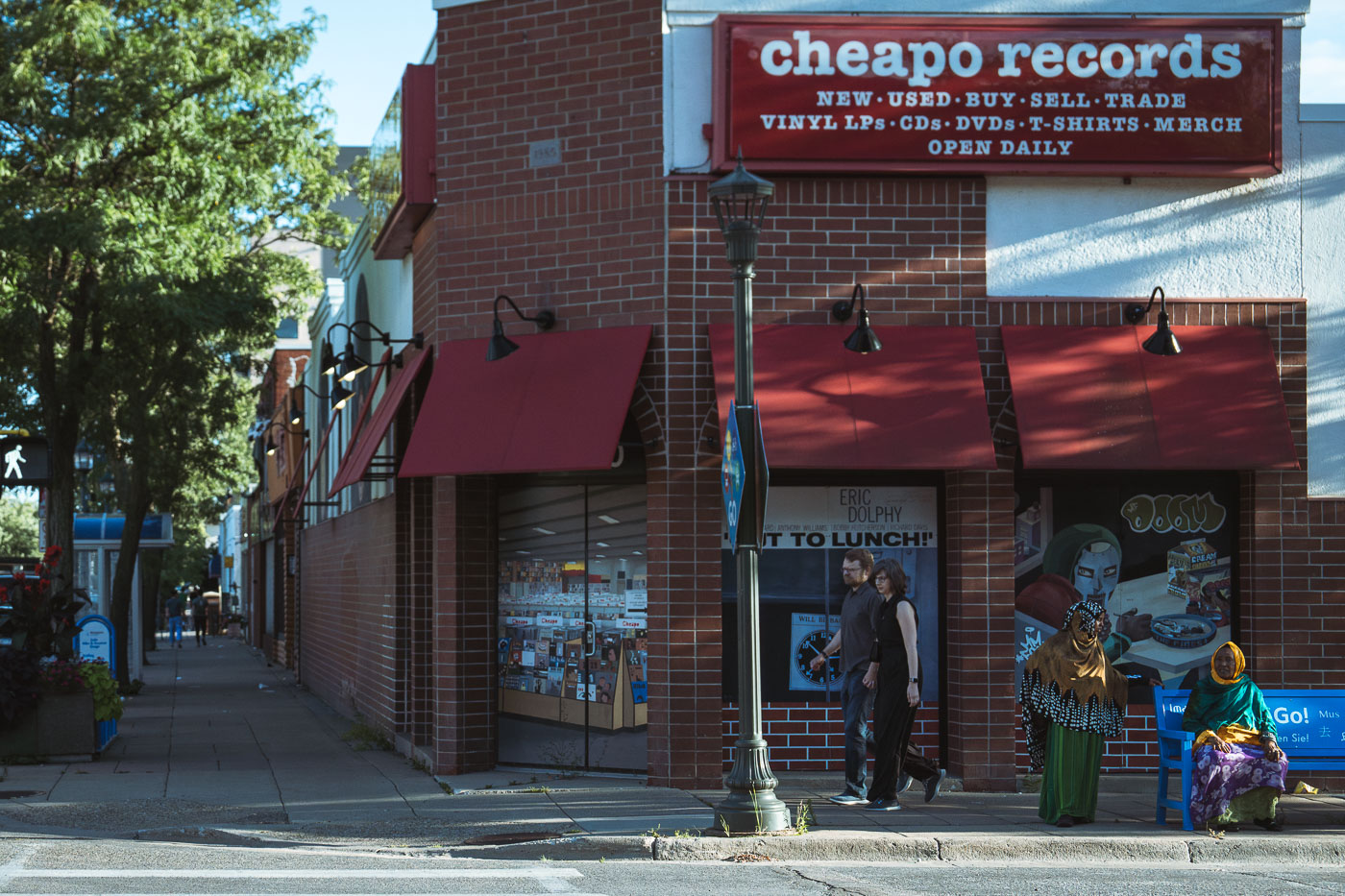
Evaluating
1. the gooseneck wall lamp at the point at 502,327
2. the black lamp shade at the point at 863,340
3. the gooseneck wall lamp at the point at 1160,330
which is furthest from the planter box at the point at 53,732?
the gooseneck wall lamp at the point at 1160,330

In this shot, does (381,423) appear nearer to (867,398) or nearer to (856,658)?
(867,398)

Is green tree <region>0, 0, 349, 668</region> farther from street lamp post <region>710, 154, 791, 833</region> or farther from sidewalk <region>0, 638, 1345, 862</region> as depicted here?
street lamp post <region>710, 154, 791, 833</region>

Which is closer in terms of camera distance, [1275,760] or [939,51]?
[1275,760]

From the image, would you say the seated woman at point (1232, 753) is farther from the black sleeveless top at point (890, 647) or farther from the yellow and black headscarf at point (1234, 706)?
the black sleeveless top at point (890, 647)

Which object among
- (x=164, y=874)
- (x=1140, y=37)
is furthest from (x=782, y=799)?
(x=1140, y=37)

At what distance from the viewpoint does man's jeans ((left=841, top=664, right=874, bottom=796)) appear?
1111 cm

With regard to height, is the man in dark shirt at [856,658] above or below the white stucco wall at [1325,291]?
below

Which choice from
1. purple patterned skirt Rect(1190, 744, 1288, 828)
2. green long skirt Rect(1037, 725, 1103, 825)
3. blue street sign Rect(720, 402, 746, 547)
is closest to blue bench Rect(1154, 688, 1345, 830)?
purple patterned skirt Rect(1190, 744, 1288, 828)

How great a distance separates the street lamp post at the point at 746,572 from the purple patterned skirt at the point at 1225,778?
2825mm

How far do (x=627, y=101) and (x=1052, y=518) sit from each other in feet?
16.3

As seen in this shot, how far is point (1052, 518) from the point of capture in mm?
12680

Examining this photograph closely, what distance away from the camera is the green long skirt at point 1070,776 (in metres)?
10.3

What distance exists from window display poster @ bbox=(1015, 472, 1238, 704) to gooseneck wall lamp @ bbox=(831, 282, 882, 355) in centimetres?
205

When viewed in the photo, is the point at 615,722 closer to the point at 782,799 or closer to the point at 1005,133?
the point at 782,799
